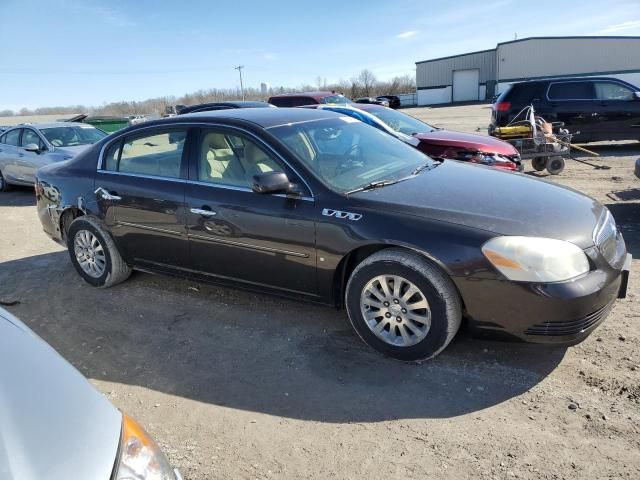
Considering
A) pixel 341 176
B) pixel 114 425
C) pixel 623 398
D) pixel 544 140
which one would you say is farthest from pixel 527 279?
pixel 544 140

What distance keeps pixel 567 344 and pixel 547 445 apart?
705 millimetres

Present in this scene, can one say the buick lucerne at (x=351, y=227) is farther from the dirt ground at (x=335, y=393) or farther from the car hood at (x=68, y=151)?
the car hood at (x=68, y=151)

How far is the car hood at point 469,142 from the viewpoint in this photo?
7441mm

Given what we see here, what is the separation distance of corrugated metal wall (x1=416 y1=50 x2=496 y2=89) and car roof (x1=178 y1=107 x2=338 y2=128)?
56590 mm

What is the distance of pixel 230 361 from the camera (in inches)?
139

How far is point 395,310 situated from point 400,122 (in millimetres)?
6033

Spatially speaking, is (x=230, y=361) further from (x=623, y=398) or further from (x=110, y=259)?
(x=623, y=398)

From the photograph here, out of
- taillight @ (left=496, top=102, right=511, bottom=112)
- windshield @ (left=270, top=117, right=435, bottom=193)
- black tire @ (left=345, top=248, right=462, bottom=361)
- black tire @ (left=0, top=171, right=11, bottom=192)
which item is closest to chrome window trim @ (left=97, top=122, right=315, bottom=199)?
windshield @ (left=270, top=117, right=435, bottom=193)

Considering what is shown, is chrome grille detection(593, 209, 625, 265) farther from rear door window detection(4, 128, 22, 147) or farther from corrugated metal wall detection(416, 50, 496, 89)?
corrugated metal wall detection(416, 50, 496, 89)

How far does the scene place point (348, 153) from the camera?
4047mm

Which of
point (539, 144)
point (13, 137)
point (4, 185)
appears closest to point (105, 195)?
point (539, 144)

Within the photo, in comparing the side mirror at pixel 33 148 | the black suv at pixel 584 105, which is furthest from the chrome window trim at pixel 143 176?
the black suv at pixel 584 105

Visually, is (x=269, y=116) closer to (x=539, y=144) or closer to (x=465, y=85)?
(x=539, y=144)

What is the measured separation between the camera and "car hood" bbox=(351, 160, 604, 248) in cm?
305
